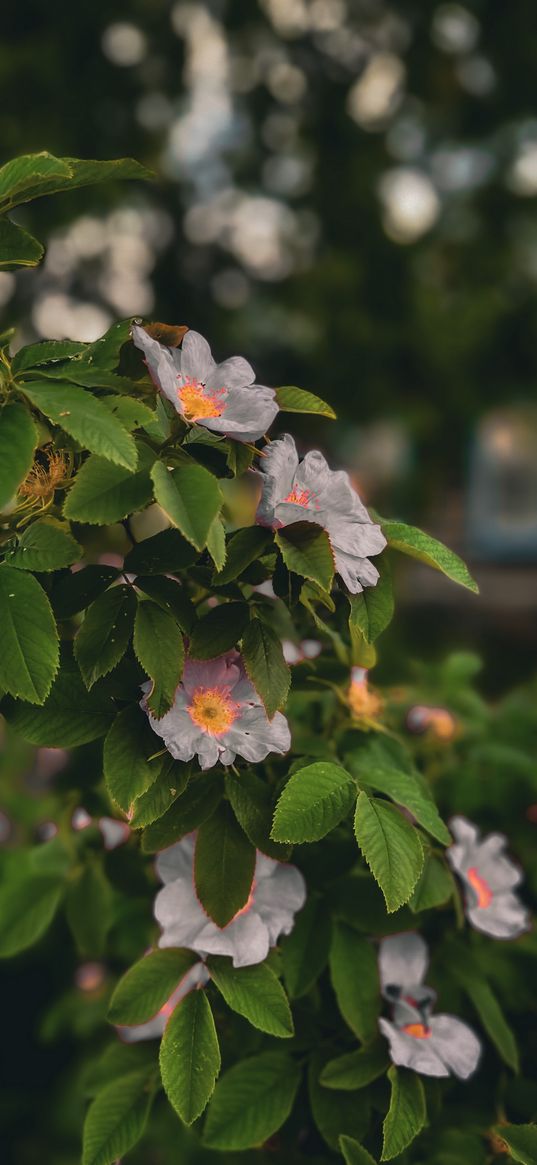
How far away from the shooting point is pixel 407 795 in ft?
2.64

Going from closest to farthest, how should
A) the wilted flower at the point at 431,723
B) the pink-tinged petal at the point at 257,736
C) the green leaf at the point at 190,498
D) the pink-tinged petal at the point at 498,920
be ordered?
the green leaf at the point at 190,498
the pink-tinged petal at the point at 257,736
the pink-tinged petal at the point at 498,920
the wilted flower at the point at 431,723

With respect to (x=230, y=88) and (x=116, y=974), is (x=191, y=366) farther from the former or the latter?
(x=230, y=88)

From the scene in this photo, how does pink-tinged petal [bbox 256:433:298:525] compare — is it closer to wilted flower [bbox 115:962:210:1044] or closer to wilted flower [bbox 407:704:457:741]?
wilted flower [bbox 115:962:210:1044]

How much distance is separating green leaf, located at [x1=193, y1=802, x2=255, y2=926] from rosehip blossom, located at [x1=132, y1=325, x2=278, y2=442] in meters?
0.31

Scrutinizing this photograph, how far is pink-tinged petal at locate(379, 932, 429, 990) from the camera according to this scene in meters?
0.92

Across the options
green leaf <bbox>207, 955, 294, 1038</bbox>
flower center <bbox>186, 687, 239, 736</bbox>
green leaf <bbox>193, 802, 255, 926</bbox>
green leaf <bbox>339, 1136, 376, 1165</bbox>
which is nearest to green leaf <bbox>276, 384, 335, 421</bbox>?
flower center <bbox>186, 687, 239, 736</bbox>

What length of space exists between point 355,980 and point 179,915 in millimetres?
183

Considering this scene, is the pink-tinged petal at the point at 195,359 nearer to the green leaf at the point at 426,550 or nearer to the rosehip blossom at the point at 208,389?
the rosehip blossom at the point at 208,389

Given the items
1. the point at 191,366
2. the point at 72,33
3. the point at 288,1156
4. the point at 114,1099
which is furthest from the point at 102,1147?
the point at 72,33

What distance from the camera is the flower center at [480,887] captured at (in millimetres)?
987

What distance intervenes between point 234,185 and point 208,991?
280 inches

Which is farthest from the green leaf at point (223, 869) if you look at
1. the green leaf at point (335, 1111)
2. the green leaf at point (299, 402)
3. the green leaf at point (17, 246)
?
the green leaf at point (17, 246)

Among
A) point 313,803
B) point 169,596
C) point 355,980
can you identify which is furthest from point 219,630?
point 355,980

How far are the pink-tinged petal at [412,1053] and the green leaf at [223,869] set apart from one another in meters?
0.20
